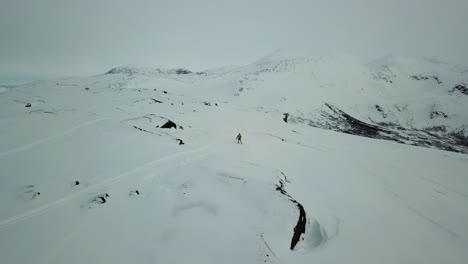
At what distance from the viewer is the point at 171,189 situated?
7.84 meters

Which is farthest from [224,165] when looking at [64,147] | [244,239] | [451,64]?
[451,64]

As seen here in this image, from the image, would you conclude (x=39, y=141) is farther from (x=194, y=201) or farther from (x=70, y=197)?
(x=194, y=201)

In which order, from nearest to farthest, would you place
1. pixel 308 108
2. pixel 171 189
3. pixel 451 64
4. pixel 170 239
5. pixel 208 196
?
1. pixel 170 239
2. pixel 208 196
3. pixel 171 189
4. pixel 308 108
5. pixel 451 64

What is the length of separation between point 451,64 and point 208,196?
221m

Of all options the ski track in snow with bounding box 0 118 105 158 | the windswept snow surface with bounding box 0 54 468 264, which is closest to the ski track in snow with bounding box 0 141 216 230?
the windswept snow surface with bounding box 0 54 468 264

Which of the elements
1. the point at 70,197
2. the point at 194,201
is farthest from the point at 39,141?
the point at 194,201

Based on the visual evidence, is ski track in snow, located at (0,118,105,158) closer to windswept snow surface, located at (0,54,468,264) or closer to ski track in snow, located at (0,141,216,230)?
windswept snow surface, located at (0,54,468,264)

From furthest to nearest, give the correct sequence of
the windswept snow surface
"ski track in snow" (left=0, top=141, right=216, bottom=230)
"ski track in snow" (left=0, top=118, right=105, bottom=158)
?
1. "ski track in snow" (left=0, top=118, right=105, bottom=158)
2. "ski track in snow" (left=0, top=141, right=216, bottom=230)
3. the windswept snow surface

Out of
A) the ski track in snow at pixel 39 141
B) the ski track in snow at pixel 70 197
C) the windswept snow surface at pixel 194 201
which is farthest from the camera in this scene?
the ski track in snow at pixel 39 141

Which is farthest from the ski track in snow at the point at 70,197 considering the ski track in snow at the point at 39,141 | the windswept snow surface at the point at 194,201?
the ski track in snow at the point at 39,141

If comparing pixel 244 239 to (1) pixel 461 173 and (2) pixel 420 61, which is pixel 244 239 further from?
(2) pixel 420 61

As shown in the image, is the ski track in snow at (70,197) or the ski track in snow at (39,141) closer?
the ski track in snow at (70,197)

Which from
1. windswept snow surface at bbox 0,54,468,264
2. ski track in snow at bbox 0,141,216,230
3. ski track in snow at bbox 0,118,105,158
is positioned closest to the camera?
windswept snow surface at bbox 0,54,468,264

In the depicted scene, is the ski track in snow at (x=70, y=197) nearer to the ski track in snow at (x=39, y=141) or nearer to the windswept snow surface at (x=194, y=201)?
the windswept snow surface at (x=194, y=201)
